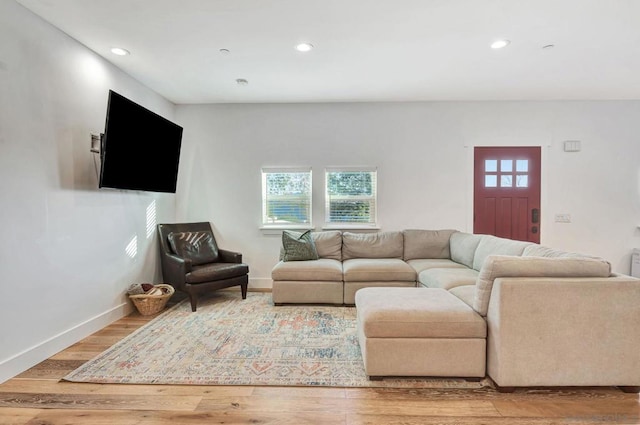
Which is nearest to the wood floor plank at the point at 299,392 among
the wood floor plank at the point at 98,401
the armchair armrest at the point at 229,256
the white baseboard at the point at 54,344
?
the wood floor plank at the point at 98,401

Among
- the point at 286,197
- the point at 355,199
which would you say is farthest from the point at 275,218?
the point at 355,199

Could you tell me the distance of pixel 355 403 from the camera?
181cm

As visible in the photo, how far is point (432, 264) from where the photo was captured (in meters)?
3.61

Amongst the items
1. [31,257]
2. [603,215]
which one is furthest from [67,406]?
[603,215]

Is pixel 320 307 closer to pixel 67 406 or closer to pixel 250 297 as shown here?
→ pixel 250 297

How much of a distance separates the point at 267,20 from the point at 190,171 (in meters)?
2.71

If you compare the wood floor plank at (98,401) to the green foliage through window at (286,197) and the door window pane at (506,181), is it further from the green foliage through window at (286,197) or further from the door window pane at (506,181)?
the door window pane at (506,181)

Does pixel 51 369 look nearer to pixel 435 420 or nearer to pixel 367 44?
pixel 435 420

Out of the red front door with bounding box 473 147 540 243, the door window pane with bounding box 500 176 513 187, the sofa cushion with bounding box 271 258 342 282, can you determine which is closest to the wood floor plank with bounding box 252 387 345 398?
the sofa cushion with bounding box 271 258 342 282

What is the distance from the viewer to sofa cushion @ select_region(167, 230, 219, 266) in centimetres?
382

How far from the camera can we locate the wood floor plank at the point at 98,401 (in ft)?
5.90

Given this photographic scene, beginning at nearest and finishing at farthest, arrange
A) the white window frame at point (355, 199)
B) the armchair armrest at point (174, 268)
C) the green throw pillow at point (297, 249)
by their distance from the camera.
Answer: the armchair armrest at point (174, 268)
the green throw pillow at point (297, 249)
the white window frame at point (355, 199)

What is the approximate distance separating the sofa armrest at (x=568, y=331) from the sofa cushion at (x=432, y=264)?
62.9 inches

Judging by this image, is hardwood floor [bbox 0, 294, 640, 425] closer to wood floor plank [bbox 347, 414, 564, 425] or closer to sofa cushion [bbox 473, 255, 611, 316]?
wood floor plank [bbox 347, 414, 564, 425]
